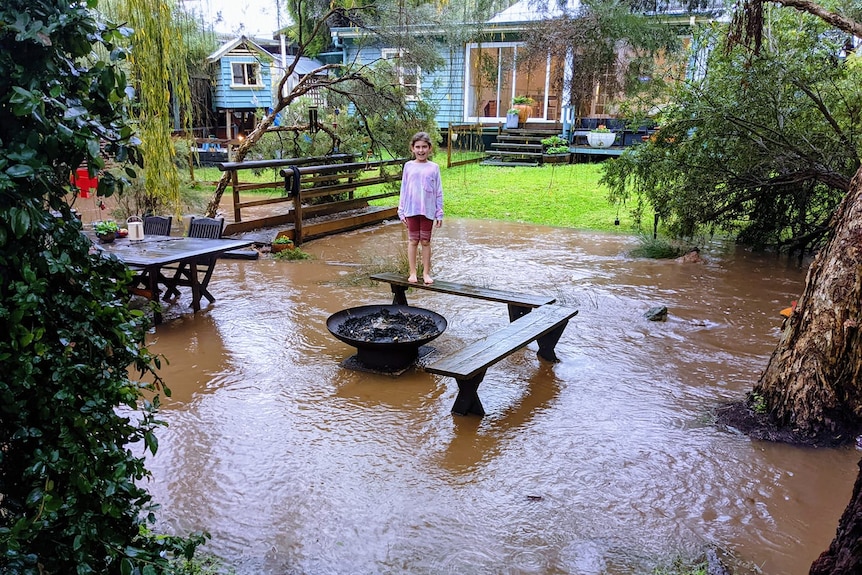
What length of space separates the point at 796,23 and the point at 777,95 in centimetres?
104

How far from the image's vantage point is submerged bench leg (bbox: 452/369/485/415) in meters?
4.52

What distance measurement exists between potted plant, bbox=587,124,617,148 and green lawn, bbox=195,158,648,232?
69 centimetres

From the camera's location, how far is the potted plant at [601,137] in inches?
690

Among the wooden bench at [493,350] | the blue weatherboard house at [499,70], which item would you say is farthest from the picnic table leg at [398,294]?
the blue weatherboard house at [499,70]

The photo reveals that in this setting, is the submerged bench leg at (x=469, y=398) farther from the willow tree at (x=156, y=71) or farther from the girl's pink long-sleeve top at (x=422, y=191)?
the willow tree at (x=156, y=71)

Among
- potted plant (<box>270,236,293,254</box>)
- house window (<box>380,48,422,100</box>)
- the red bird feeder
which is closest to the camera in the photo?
the red bird feeder

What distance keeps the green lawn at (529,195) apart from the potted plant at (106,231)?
7450 millimetres

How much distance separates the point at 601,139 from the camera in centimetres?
1759

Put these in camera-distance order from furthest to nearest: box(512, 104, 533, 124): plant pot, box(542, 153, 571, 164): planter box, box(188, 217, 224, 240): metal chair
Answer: box(512, 104, 533, 124): plant pot < box(542, 153, 571, 164): planter box < box(188, 217, 224, 240): metal chair

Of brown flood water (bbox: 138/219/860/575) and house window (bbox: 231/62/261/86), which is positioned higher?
house window (bbox: 231/62/261/86)

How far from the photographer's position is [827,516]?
3492 millimetres

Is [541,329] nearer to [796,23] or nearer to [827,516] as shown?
[827,516]

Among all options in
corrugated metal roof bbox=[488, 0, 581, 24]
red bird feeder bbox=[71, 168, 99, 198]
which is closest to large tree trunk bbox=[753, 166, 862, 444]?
red bird feeder bbox=[71, 168, 99, 198]

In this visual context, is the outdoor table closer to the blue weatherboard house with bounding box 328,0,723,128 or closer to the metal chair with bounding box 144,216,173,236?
the metal chair with bounding box 144,216,173,236
